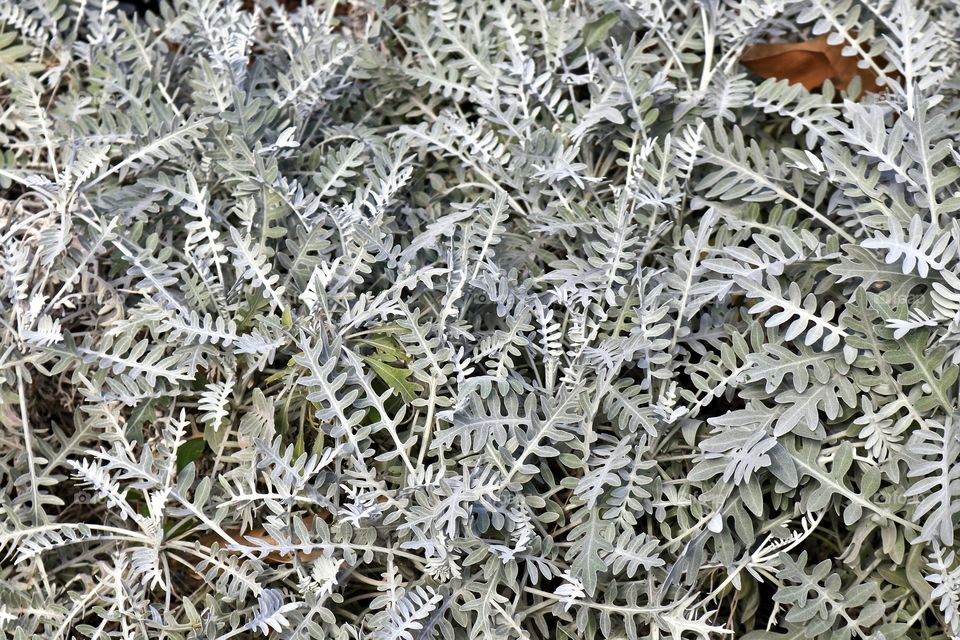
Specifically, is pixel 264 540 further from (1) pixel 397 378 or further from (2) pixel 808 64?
(2) pixel 808 64

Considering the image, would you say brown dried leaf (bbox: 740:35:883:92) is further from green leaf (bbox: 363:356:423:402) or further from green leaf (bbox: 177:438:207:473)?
green leaf (bbox: 177:438:207:473)

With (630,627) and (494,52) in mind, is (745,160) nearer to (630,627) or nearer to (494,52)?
(494,52)

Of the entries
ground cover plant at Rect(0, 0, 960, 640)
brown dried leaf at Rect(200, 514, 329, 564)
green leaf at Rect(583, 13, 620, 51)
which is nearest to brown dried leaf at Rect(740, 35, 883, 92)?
ground cover plant at Rect(0, 0, 960, 640)

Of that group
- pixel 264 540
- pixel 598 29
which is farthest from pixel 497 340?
pixel 598 29

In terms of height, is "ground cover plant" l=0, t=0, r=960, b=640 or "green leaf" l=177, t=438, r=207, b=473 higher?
"ground cover plant" l=0, t=0, r=960, b=640

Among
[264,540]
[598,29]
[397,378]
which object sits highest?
[598,29]

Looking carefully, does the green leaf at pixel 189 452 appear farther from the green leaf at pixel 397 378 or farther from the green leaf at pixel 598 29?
the green leaf at pixel 598 29
